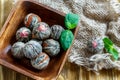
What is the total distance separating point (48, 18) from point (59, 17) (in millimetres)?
40

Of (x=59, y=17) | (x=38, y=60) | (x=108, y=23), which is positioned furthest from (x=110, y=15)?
(x=38, y=60)

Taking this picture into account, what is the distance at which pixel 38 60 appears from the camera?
2.82ft

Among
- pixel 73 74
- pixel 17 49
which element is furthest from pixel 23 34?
pixel 73 74

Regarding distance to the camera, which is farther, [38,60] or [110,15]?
[110,15]

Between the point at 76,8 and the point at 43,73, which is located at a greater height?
the point at 76,8

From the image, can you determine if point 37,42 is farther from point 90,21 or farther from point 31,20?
point 90,21

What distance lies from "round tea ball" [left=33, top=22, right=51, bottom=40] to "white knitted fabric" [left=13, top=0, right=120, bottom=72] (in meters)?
0.11

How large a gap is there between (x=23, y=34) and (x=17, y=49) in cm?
5

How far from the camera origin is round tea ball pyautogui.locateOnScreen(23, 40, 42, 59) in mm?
853

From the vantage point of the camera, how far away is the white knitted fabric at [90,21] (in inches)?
37.8

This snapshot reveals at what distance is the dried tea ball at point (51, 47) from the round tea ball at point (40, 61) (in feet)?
0.06

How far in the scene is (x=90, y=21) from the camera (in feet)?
3.20

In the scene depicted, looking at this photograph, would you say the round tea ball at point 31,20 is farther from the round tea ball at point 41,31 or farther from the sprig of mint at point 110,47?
the sprig of mint at point 110,47

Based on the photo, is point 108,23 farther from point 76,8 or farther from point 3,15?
point 3,15
